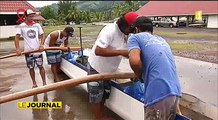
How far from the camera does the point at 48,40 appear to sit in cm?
679

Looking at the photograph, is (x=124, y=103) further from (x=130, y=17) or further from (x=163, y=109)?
(x=163, y=109)

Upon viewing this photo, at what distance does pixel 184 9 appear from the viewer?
39219 millimetres

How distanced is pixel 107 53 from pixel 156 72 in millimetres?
1147

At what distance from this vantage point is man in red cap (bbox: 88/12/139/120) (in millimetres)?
3629

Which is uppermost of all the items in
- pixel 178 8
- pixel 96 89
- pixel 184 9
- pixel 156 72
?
pixel 178 8

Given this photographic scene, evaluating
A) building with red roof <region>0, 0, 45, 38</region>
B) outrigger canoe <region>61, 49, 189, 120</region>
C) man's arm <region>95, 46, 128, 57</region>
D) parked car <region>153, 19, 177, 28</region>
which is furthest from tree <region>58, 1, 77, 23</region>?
man's arm <region>95, 46, 128, 57</region>

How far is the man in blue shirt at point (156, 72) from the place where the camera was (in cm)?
261

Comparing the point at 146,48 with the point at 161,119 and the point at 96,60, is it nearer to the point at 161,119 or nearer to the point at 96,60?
the point at 161,119

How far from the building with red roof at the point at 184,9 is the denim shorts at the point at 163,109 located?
3412cm

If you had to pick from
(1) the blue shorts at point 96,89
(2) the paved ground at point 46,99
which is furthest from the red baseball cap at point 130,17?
(2) the paved ground at point 46,99

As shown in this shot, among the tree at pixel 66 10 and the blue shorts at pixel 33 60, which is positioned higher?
the tree at pixel 66 10

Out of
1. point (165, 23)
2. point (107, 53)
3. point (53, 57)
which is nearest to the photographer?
point (107, 53)

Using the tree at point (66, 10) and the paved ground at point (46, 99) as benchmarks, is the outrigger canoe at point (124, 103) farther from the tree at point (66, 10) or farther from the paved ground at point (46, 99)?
the tree at point (66, 10)

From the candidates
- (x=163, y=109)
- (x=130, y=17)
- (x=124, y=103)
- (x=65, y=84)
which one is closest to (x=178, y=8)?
(x=124, y=103)
